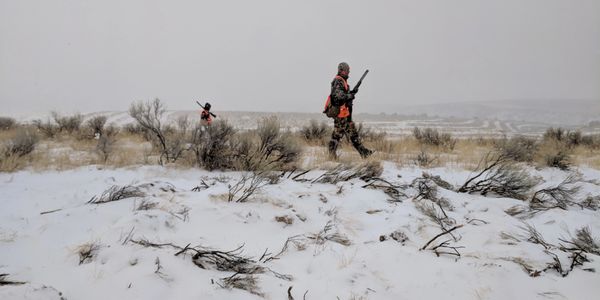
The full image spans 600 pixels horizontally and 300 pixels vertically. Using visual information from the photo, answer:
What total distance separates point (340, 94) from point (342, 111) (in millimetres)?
327

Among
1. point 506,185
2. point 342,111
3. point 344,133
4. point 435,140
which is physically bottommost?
point 506,185

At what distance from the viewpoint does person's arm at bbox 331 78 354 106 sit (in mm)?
6148

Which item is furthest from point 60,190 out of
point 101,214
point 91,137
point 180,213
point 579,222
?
point 91,137

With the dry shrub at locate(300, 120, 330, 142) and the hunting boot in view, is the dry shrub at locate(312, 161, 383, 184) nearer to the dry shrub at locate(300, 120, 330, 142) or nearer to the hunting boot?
the hunting boot

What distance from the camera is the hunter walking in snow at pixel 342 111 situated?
6.16m

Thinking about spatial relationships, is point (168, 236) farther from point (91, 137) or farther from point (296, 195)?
point (91, 137)

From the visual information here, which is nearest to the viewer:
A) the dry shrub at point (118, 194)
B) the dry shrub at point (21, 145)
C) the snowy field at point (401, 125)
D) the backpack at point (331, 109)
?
the dry shrub at point (118, 194)

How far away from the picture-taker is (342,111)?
6.24 metres

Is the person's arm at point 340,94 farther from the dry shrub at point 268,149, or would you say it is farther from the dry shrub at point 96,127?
the dry shrub at point 96,127

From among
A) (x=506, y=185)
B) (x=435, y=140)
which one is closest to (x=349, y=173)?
(x=506, y=185)

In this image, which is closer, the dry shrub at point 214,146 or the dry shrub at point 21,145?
the dry shrub at point 214,146

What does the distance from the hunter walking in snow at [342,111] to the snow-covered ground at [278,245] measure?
2727mm

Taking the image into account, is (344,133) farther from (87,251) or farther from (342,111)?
(87,251)

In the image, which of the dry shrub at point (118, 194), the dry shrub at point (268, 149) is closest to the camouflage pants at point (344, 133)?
the dry shrub at point (268, 149)
